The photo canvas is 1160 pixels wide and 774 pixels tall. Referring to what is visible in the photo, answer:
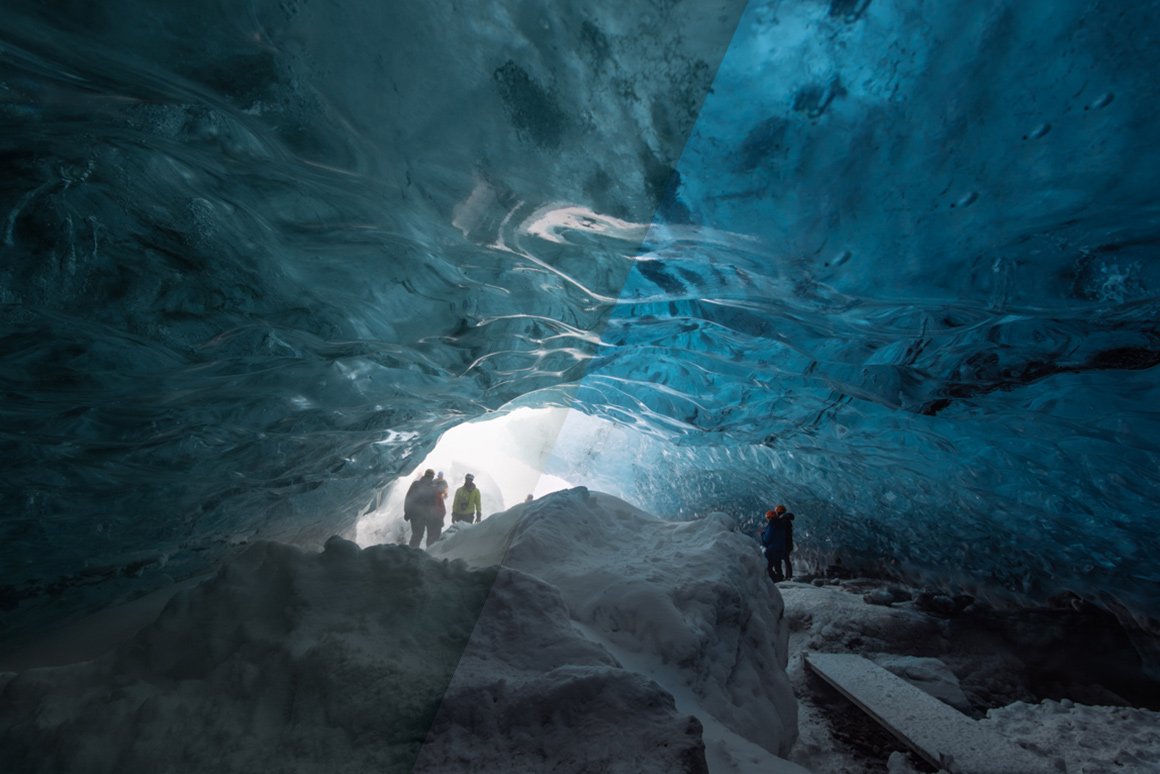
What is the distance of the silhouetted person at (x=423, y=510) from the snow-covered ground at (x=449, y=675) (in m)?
7.21

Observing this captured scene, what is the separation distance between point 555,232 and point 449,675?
4499mm

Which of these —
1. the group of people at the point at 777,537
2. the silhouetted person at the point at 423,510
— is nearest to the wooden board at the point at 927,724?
the group of people at the point at 777,537

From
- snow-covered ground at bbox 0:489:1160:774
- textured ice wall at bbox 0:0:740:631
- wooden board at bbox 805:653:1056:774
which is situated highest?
textured ice wall at bbox 0:0:740:631

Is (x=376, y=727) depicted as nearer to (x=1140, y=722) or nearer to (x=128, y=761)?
(x=128, y=761)

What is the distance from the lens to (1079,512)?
982 centimetres

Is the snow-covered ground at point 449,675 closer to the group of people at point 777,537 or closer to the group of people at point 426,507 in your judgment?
the group of people at point 777,537

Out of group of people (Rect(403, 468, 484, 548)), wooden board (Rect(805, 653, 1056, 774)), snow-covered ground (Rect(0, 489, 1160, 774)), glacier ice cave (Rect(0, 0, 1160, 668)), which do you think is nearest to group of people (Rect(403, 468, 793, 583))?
group of people (Rect(403, 468, 484, 548))

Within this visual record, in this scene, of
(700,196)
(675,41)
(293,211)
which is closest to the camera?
(675,41)

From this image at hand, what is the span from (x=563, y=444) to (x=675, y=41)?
1910 centimetres

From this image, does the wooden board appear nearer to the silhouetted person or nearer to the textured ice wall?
the textured ice wall

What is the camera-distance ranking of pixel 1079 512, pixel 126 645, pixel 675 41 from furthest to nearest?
pixel 1079 512, pixel 675 41, pixel 126 645

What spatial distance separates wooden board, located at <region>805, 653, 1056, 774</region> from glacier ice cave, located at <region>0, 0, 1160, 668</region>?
4666mm

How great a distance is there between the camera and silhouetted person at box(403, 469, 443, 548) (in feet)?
38.0

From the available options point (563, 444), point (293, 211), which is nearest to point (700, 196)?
point (293, 211)
